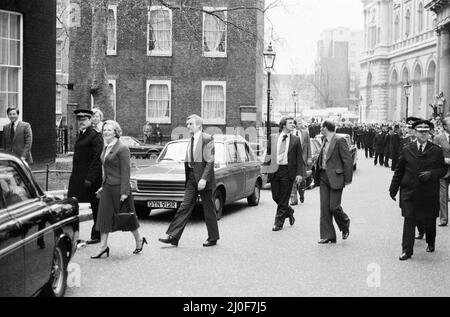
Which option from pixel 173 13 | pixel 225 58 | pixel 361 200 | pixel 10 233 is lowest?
pixel 361 200

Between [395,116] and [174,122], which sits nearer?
[174,122]

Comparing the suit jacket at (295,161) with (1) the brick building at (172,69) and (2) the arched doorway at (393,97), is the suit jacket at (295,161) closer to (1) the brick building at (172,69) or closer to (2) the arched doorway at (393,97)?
(1) the brick building at (172,69)

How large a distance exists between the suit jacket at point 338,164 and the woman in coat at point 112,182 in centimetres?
317

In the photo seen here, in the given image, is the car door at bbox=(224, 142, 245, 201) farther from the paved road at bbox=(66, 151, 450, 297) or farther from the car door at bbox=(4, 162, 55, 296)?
the car door at bbox=(4, 162, 55, 296)

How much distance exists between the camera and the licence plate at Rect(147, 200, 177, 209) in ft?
39.3

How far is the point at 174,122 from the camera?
114 ft

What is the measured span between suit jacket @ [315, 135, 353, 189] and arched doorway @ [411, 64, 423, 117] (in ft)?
216

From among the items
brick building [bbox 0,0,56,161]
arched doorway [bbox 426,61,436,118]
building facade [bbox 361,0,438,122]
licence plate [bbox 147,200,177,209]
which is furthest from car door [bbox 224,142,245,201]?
arched doorway [bbox 426,61,436,118]

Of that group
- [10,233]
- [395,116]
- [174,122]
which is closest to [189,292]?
[10,233]

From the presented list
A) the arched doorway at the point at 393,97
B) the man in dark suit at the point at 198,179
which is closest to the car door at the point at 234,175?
the man in dark suit at the point at 198,179

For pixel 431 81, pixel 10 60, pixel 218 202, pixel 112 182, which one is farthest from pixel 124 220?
pixel 431 81

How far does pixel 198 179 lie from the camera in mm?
9711

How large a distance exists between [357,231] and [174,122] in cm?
2399
